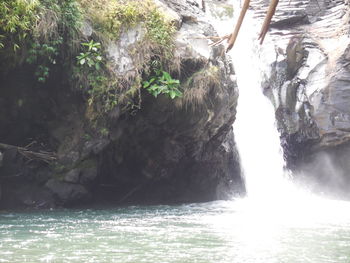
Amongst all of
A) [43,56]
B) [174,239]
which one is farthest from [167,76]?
[174,239]

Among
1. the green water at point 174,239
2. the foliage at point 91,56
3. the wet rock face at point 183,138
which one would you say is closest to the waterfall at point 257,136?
the wet rock face at point 183,138

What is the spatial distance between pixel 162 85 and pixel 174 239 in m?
3.96

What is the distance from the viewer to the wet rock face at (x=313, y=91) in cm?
1111

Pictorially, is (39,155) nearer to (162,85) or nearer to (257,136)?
(162,85)

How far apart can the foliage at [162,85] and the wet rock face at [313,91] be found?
4.92m

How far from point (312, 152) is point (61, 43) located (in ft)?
24.5

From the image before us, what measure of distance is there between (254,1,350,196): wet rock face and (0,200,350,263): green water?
5.42 meters

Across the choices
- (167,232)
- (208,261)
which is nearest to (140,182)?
(167,232)

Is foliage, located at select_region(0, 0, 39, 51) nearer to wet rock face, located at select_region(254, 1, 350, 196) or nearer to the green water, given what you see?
the green water

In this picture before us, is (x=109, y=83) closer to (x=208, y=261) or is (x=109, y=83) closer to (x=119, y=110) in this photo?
(x=119, y=110)

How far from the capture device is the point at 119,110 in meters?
7.65

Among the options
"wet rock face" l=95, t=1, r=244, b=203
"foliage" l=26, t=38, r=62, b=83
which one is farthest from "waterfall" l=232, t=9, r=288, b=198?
"foliage" l=26, t=38, r=62, b=83

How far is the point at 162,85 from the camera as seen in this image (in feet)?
25.3

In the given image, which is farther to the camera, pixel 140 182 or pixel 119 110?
pixel 140 182
